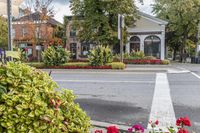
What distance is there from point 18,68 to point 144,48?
34123 mm

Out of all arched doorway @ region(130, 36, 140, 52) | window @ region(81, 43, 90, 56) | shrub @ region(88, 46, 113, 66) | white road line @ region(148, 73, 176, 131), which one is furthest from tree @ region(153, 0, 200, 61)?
white road line @ region(148, 73, 176, 131)

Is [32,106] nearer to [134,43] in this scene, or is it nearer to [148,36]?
[148,36]

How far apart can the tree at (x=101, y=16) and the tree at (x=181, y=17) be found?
29.2 ft

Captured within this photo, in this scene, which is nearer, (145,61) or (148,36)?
(145,61)

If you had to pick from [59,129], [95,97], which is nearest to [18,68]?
[59,129]

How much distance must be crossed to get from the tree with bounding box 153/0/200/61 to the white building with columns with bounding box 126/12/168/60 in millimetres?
5289

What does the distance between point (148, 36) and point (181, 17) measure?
25.0ft

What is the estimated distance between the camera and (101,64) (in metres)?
21.9

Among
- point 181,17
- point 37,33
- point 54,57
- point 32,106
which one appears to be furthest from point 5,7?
point 181,17

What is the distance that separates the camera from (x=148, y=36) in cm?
3597

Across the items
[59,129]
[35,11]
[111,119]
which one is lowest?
[111,119]

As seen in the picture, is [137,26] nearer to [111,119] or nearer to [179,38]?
[179,38]

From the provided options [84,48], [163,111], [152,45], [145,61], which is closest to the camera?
[163,111]

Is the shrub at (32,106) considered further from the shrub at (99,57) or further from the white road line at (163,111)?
the shrub at (99,57)
